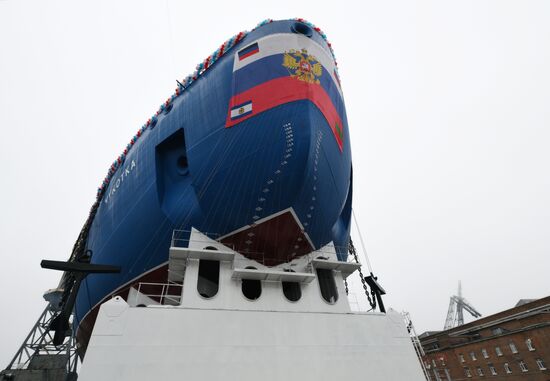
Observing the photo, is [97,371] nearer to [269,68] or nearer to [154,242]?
[154,242]

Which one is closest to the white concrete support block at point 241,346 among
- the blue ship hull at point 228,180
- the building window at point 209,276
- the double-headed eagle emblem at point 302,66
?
the building window at point 209,276

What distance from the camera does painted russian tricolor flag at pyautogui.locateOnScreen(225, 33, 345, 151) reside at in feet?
35.6

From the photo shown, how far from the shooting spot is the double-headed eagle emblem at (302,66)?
37.2 feet

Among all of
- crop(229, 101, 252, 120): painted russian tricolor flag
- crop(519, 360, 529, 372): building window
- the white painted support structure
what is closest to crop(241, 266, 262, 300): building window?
the white painted support structure

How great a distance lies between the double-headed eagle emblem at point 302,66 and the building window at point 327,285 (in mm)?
7755

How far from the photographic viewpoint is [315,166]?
10477 millimetres

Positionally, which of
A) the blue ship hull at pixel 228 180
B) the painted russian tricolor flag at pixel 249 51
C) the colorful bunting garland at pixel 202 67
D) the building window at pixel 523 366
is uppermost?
the colorful bunting garland at pixel 202 67

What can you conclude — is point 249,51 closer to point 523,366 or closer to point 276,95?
point 276,95

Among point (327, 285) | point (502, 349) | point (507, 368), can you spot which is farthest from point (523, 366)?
point (327, 285)

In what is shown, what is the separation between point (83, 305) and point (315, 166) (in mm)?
16185

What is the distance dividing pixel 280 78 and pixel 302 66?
1203 millimetres

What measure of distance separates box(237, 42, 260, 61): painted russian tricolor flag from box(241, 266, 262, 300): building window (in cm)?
880

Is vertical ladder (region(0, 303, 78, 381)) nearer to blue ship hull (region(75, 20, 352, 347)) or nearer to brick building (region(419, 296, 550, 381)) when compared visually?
blue ship hull (region(75, 20, 352, 347))

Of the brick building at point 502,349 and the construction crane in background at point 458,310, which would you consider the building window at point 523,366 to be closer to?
the brick building at point 502,349
